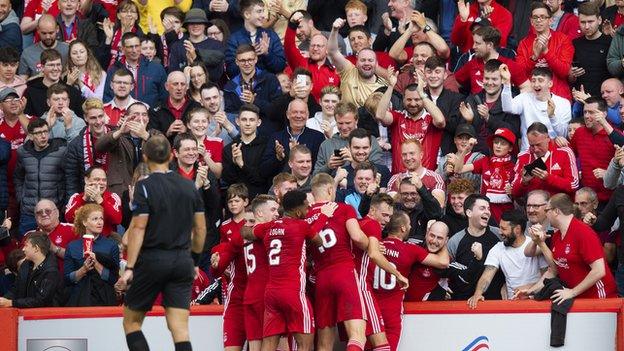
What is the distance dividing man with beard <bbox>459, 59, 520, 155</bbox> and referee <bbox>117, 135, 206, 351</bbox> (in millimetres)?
5130

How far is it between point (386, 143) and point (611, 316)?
13.3 feet

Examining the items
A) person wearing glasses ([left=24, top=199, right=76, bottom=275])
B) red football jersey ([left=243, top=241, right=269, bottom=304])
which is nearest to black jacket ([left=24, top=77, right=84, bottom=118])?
person wearing glasses ([left=24, top=199, right=76, bottom=275])

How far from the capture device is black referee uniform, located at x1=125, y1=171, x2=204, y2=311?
1462 cm

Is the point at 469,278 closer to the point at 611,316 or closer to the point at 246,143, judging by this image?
the point at 611,316

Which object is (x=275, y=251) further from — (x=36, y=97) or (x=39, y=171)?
(x=36, y=97)

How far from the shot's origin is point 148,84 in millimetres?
20969

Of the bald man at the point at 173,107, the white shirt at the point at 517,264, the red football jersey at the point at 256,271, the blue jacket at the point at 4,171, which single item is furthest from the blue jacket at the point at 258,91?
the white shirt at the point at 517,264

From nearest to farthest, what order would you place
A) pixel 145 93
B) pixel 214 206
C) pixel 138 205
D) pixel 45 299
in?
1. pixel 138 205
2. pixel 45 299
3. pixel 214 206
4. pixel 145 93

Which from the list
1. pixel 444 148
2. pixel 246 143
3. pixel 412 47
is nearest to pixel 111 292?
pixel 246 143

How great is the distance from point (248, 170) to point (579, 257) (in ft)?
14.6

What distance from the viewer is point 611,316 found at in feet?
53.8

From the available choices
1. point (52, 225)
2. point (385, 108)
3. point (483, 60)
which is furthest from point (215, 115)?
point (483, 60)

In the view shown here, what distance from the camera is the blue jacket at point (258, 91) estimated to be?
67.5ft

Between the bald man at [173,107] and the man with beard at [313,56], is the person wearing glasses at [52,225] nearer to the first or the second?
the bald man at [173,107]
